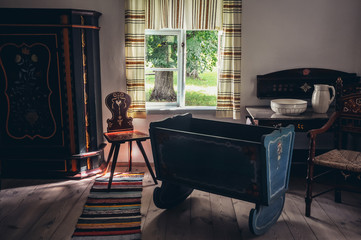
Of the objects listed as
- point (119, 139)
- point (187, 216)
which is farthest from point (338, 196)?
point (119, 139)

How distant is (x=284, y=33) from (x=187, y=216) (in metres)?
2.17

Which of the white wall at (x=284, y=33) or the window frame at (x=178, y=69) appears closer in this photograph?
the white wall at (x=284, y=33)

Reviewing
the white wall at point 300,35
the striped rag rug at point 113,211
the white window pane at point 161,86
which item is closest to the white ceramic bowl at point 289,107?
the white wall at point 300,35

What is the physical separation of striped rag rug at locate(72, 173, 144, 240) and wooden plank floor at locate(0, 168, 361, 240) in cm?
7

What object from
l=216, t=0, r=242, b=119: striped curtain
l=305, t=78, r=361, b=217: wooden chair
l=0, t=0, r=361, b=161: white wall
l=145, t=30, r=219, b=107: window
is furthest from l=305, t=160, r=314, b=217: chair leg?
l=145, t=30, r=219, b=107: window

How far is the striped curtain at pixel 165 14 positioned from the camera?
12.2 ft

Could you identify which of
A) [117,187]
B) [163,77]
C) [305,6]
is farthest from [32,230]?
[305,6]

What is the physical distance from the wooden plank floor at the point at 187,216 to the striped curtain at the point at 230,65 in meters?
1.02

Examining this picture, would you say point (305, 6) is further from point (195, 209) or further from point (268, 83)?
point (195, 209)

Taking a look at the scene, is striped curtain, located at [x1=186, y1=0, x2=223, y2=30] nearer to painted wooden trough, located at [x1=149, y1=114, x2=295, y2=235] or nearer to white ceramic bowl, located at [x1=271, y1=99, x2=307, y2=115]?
white ceramic bowl, located at [x1=271, y1=99, x2=307, y2=115]

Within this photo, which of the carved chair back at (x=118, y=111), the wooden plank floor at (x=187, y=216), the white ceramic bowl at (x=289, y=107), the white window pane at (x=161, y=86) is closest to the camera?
the wooden plank floor at (x=187, y=216)

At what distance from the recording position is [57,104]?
3523mm

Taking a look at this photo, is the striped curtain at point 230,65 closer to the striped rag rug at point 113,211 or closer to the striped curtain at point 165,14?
the striped curtain at point 165,14

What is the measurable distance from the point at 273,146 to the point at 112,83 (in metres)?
2.12
